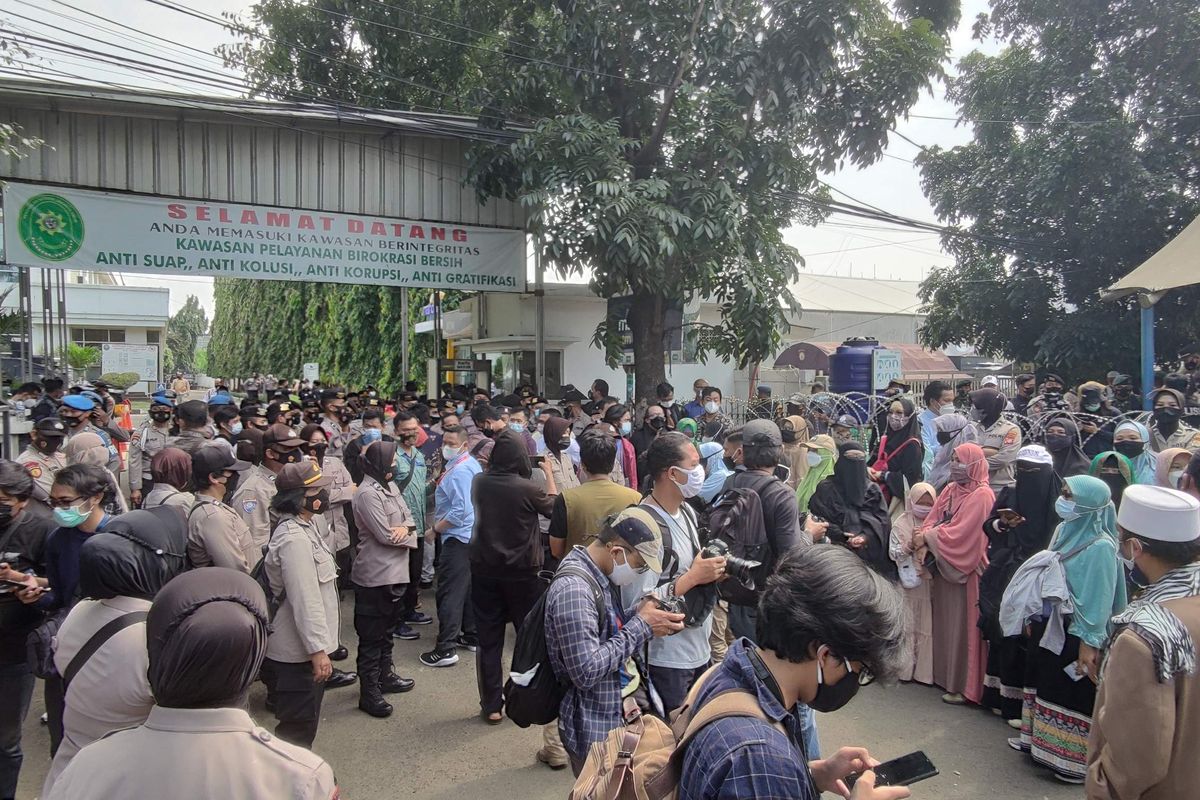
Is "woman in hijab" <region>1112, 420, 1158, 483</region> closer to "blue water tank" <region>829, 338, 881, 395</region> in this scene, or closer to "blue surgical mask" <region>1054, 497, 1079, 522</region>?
"blue surgical mask" <region>1054, 497, 1079, 522</region>

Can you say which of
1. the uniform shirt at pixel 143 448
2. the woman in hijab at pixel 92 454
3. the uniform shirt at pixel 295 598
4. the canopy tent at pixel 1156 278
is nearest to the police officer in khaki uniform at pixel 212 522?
the uniform shirt at pixel 295 598

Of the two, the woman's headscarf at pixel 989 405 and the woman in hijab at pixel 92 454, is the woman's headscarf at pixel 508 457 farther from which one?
the woman's headscarf at pixel 989 405

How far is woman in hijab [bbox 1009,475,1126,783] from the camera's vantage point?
12.4ft

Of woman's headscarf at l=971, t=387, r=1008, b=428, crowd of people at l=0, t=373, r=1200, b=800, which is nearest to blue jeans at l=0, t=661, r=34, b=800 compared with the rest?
crowd of people at l=0, t=373, r=1200, b=800

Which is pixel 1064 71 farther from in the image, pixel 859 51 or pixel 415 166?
pixel 415 166

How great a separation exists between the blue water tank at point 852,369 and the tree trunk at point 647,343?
10.0 ft

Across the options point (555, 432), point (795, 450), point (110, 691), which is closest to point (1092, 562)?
point (795, 450)

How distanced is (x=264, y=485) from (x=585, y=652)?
3.53m

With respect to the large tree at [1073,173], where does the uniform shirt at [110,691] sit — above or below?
below

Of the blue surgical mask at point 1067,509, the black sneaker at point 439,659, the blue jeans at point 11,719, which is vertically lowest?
the black sneaker at point 439,659

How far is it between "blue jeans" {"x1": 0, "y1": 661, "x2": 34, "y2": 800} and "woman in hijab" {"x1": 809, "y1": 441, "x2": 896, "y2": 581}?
4.62m

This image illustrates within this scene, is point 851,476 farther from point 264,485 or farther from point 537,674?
point 264,485

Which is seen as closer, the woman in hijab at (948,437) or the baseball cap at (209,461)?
the baseball cap at (209,461)

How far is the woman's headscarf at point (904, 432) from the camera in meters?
7.32
